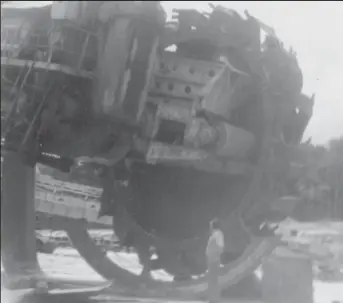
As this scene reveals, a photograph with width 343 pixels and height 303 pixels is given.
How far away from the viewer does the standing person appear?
0.69 m

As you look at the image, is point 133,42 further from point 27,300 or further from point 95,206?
point 27,300

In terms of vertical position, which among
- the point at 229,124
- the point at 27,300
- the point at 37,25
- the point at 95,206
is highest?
the point at 37,25

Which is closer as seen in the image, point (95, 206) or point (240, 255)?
point (95, 206)

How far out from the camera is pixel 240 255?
752 mm

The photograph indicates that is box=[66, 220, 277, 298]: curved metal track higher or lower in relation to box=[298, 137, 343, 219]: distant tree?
lower

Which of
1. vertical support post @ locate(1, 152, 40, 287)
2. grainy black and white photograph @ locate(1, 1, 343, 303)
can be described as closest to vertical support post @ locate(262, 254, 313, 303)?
grainy black and white photograph @ locate(1, 1, 343, 303)

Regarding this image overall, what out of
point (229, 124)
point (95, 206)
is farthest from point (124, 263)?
point (229, 124)

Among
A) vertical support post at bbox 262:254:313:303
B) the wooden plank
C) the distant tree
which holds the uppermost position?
the wooden plank

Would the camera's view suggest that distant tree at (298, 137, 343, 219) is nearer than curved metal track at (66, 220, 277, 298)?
No

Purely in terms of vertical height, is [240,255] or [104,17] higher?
[104,17]

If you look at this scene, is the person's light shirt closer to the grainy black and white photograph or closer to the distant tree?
the grainy black and white photograph

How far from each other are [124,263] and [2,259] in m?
0.15

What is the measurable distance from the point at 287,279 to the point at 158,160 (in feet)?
0.93

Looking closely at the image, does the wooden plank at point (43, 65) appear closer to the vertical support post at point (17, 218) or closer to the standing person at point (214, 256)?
the vertical support post at point (17, 218)
